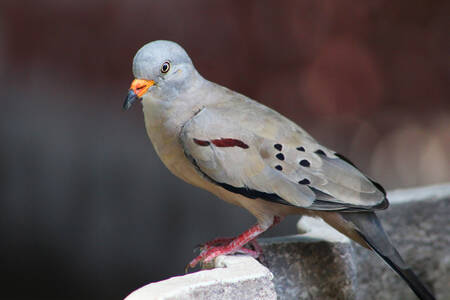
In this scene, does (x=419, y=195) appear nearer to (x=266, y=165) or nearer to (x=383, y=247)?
(x=383, y=247)

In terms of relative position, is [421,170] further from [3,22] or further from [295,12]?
[3,22]

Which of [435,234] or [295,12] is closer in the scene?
[435,234]

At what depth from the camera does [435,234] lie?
115 inches

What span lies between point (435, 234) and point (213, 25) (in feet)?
6.99

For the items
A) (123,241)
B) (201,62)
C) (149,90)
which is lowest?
(123,241)

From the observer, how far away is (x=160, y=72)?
7.90 feet

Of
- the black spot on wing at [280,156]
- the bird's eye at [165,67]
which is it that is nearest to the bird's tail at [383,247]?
the black spot on wing at [280,156]

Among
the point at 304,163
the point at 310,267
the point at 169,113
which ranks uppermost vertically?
the point at 169,113

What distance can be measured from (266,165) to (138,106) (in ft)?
8.30

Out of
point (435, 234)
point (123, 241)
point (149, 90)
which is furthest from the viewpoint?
point (123, 241)

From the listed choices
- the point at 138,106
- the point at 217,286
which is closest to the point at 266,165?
the point at 217,286

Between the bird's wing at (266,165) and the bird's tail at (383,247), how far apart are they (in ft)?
0.18

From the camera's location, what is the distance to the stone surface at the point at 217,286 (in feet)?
6.02

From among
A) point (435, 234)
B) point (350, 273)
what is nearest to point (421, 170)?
point (435, 234)
